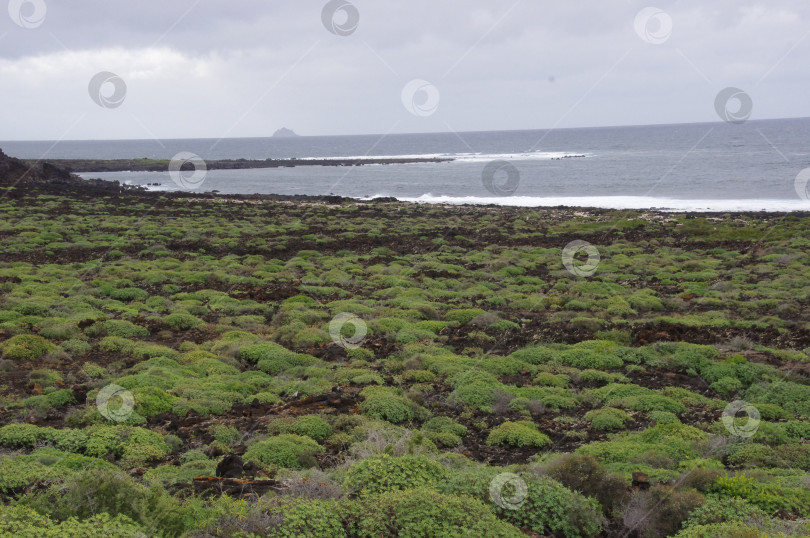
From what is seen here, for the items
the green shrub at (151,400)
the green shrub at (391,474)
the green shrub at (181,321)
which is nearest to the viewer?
the green shrub at (391,474)

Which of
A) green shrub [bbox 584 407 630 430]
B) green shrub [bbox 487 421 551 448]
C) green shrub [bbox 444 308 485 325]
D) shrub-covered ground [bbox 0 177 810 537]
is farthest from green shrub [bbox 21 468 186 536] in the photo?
green shrub [bbox 444 308 485 325]

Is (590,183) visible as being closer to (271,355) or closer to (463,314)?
(463,314)

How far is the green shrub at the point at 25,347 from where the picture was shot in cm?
1505

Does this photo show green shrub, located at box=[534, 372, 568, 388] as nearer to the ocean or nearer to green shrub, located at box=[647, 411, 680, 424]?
green shrub, located at box=[647, 411, 680, 424]

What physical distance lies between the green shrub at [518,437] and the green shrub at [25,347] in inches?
464

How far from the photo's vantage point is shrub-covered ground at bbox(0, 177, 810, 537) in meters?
7.52

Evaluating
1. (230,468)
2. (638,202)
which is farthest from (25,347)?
(638,202)

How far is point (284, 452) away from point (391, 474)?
121 inches

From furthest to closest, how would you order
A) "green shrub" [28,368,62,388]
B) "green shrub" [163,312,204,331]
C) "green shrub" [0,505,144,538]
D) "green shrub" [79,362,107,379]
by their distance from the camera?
"green shrub" [163,312,204,331] → "green shrub" [79,362,107,379] → "green shrub" [28,368,62,388] → "green shrub" [0,505,144,538]

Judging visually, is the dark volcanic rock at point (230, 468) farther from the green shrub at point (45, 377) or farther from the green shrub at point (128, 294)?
the green shrub at point (128, 294)

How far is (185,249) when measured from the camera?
3562 cm

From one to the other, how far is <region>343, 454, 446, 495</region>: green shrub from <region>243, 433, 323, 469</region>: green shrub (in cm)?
228

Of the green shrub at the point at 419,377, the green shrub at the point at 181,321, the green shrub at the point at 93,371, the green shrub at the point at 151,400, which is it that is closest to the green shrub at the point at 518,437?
the green shrub at the point at 419,377

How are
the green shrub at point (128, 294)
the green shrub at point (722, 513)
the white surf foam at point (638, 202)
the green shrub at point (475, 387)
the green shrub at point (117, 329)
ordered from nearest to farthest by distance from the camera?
1. the green shrub at point (722, 513)
2. the green shrub at point (475, 387)
3. the green shrub at point (117, 329)
4. the green shrub at point (128, 294)
5. the white surf foam at point (638, 202)
